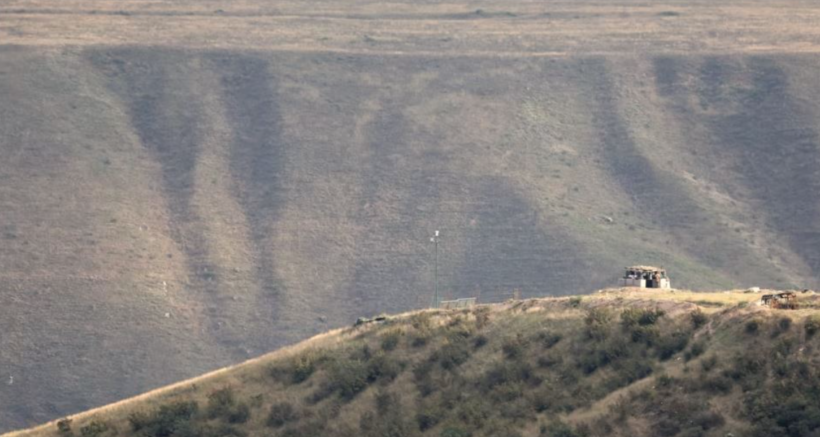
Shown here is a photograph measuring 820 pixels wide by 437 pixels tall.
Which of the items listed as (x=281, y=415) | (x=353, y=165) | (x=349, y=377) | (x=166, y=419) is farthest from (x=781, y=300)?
(x=353, y=165)

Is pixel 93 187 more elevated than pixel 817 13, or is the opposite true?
pixel 817 13

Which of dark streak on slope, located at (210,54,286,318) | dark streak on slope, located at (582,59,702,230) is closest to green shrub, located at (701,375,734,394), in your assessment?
dark streak on slope, located at (210,54,286,318)

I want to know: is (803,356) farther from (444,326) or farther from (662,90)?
(662,90)

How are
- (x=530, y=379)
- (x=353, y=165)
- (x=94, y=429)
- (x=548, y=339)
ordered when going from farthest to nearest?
1. (x=353, y=165)
2. (x=94, y=429)
3. (x=548, y=339)
4. (x=530, y=379)

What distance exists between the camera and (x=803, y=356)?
5178 cm

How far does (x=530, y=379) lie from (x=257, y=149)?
85939mm

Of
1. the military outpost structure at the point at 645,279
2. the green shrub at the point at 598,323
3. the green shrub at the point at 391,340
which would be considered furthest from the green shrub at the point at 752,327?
the military outpost structure at the point at 645,279

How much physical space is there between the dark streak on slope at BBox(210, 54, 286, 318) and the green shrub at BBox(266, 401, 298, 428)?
58.0 metres

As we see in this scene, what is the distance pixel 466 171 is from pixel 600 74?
793 inches

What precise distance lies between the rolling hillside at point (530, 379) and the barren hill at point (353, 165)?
45592 millimetres

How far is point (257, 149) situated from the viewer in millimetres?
141375

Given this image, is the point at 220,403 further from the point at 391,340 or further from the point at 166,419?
the point at 391,340

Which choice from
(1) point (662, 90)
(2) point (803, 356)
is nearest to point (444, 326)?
(2) point (803, 356)

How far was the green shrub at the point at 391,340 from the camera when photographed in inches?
2494
